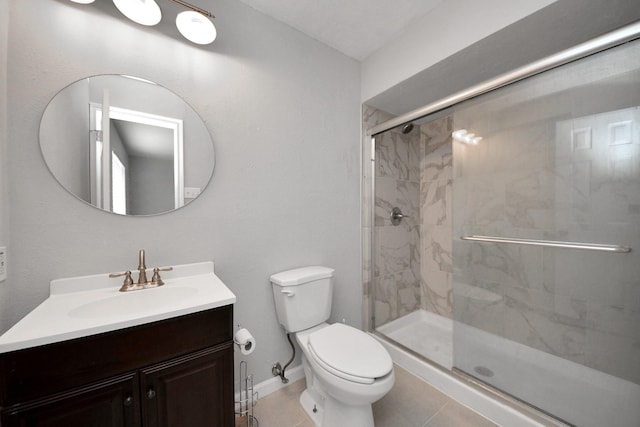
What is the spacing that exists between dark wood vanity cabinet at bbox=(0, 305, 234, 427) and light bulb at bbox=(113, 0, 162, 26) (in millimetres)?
1371

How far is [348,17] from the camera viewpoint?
1.57m

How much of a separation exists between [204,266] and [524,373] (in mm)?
1916

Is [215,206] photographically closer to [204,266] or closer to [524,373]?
[204,266]

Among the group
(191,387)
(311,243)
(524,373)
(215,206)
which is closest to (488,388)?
(524,373)

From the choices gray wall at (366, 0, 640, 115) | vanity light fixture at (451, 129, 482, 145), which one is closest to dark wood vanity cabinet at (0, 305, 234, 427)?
vanity light fixture at (451, 129, 482, 145)

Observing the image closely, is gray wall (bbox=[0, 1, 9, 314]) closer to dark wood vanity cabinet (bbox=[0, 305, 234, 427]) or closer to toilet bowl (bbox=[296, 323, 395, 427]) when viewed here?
dark wood vanity cabinet (bbox=[0, 305, 234, 427])

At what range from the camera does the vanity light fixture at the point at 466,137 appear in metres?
1.55

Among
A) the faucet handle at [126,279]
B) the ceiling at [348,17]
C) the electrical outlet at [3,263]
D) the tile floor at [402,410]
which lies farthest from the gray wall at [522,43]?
the electrical outlet at [3,263]

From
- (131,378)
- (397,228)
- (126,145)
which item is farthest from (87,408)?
(397,228)

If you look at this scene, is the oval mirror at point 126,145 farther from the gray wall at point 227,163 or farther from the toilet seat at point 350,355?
the toilet seat at point 350,355

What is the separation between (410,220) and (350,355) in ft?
5.47

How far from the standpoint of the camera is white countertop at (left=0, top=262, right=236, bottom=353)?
716 millimetres

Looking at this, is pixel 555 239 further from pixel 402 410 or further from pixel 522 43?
pixel 402 410

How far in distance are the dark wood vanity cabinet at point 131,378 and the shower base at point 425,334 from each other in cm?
151
